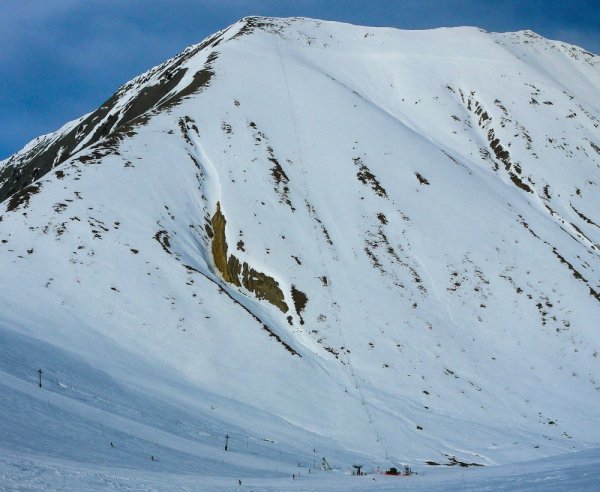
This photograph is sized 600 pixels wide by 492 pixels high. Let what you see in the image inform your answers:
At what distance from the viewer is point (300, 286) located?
30906 mm

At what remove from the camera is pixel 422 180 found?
43.8m

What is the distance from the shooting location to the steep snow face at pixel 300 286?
63.9ft

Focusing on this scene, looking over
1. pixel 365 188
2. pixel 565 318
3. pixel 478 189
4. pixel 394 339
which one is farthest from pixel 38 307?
pixel 478 189

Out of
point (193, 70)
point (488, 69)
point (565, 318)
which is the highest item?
point (488, 69)

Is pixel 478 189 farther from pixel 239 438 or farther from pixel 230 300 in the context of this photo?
pixel 239 438

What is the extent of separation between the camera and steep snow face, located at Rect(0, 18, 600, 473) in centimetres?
1947

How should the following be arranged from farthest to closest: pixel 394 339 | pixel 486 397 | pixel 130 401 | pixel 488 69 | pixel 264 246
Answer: pixel 488 69 → pixel 264 246 → pixel 394 339 → pixel 486 397 → pixel 130 401

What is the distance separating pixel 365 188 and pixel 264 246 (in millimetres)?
11696

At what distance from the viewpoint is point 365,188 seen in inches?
1607

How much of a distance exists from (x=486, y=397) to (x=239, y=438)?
1494 cm

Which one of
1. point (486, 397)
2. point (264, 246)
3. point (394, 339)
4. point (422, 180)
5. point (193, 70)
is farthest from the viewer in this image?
point (193, 70)

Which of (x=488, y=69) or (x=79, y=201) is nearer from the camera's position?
(x=79, y=201)

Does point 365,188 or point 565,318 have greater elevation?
point 365,188

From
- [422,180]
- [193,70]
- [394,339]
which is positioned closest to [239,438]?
[394,339]
